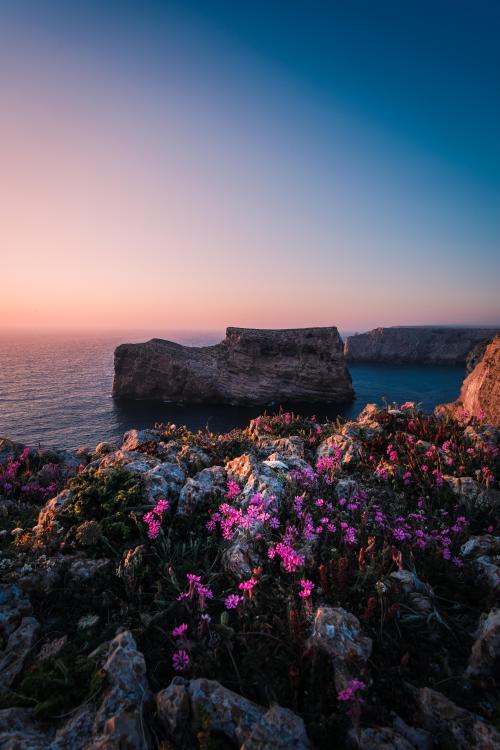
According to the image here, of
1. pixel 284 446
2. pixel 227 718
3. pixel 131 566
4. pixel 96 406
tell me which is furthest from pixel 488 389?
pixel 96 406

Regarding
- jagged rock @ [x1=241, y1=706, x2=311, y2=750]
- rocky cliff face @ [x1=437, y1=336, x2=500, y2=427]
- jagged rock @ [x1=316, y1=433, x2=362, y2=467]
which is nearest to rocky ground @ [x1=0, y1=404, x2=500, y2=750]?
jagged rock @ [x1=241, y1=706, x2=311, y2=750]

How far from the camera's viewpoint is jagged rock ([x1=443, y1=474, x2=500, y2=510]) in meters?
5.74

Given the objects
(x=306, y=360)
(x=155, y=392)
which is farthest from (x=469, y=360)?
(x=155, y=392)

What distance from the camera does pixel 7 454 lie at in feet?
38.5

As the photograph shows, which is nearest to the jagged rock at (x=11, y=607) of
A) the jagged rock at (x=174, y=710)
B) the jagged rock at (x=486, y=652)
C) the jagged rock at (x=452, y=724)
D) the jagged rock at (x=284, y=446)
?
the jagged rock at (x=174, y=710)

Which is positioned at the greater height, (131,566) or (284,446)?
(284,446)

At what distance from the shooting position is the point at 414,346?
119m

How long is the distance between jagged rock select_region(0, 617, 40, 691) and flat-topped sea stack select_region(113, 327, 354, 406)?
5907 cm

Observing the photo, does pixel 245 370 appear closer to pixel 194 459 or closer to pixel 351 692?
pixel 194 459

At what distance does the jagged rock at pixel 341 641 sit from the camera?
2994mm

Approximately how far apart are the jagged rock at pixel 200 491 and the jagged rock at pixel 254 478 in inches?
12.4

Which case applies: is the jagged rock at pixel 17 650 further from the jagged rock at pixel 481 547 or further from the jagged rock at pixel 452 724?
the jagged rock at pixel 481 547

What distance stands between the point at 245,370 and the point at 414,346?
82.5 m

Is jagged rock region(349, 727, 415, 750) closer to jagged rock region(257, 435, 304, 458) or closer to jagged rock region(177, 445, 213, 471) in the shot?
jagged rock region(257, 435, 304, 458)
